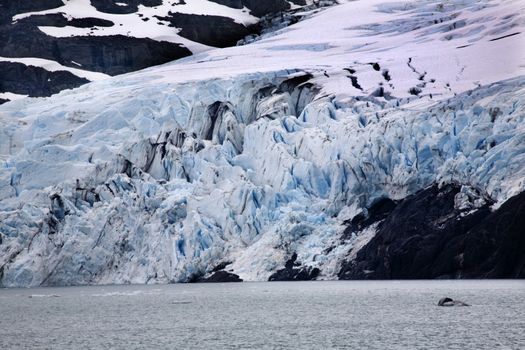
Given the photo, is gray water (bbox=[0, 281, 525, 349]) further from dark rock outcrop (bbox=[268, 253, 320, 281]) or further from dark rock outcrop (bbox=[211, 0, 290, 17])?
dark rock outcrop (bbox=[211, 0, 290, 17])

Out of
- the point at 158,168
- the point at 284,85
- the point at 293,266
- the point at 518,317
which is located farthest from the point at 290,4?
the point at 518,317

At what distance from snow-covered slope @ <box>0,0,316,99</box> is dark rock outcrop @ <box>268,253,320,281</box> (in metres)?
43.0

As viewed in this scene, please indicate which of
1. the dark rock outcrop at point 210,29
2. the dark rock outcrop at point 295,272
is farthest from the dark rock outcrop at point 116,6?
the dark rock outcrop at point 295,272

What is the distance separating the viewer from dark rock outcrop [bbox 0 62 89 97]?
92.3 metres

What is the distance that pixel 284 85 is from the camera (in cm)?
7000

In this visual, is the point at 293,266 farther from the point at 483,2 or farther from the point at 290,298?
the point at 483,2

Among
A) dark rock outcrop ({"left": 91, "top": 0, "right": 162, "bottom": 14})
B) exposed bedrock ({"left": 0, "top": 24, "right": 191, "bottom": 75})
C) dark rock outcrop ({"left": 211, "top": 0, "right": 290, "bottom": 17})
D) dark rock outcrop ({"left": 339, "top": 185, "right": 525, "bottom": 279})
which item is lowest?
dark rock outcrop ({"left": 339, "top": 185, "right": 525, "bottom": 279})

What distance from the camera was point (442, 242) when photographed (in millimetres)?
53969

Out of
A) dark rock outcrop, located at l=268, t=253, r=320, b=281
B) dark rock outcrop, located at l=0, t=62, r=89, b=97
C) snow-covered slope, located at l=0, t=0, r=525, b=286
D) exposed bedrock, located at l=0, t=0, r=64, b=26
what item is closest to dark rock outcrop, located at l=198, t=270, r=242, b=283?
snow-covered slope, located at l=0, t=0, r=525, b=286

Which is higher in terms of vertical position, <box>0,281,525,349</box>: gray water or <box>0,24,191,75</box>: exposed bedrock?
<box>0,24,191,75</box>: exposed bedrock

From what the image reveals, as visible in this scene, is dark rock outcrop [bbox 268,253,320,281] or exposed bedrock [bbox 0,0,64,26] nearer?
dark rock outcrop [bbox 268,253,320,281]

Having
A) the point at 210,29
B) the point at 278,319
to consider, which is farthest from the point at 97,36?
the point at 278,319

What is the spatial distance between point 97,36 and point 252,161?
39606 millimetres

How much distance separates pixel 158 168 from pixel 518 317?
33.9 metres
